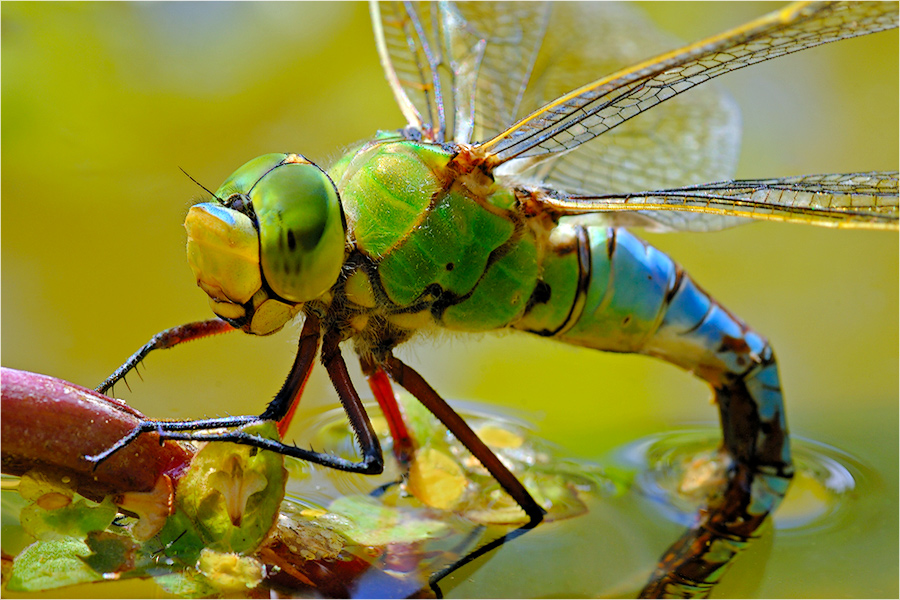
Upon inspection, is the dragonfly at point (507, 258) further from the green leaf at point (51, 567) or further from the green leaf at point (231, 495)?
the green leaf at point (51, 567)

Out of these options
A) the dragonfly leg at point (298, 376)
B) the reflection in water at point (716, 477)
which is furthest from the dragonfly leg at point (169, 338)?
the reflection in water at point (716, 477)

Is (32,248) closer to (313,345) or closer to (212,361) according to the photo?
(212,361)

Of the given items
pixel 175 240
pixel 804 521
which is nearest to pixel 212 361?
pixel 175 240

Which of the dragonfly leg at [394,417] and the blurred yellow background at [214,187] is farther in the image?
the blurred yellow background at [214,187]

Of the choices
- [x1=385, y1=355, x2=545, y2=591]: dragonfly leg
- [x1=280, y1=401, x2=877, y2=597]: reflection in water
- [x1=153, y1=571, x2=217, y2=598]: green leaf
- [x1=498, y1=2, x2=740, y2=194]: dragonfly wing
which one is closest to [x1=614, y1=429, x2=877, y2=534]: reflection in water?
[x1=280, y1=401, x2=877, y2=597]: reflection in water

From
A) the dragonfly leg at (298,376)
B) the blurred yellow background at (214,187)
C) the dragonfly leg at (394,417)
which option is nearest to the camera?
the dragonfly leg at (298,376)

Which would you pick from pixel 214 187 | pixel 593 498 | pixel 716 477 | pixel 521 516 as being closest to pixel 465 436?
pixel 521 516
